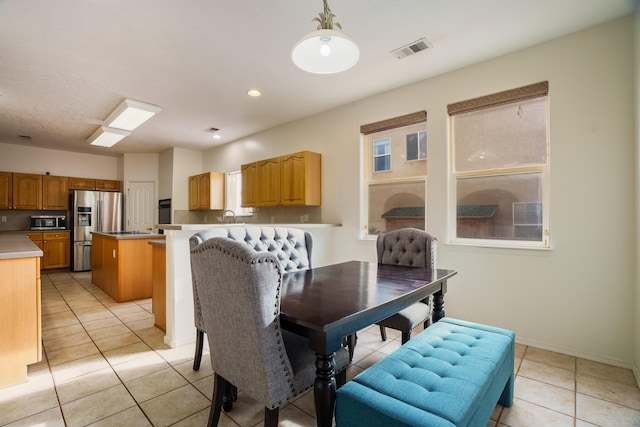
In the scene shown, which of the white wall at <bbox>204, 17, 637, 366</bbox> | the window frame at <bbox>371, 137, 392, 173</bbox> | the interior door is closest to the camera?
the white wall at <bbox>204, 17, 637, 366</bbox>

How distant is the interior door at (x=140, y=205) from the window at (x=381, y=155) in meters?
5.59

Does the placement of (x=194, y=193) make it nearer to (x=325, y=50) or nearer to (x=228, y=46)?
(x=228, y=46)

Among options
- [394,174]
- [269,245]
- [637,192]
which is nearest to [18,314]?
[269,245]

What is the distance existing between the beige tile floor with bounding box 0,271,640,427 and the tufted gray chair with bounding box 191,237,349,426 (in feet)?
1.88

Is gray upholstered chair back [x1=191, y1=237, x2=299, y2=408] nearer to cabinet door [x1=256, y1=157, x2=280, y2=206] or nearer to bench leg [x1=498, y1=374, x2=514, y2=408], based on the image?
bench leg [x1=498, y1=374, x2=514, y2=408]

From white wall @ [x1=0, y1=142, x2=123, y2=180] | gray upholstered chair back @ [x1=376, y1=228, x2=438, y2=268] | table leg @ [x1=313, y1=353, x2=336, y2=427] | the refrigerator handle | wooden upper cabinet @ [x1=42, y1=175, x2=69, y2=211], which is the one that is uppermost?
white wall @ [x1=0, y1=142, x2=123, y2=180]

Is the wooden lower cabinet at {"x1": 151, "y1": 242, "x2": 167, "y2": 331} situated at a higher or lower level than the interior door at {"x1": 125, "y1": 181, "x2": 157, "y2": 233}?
lower

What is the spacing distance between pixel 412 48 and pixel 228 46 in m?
1.66

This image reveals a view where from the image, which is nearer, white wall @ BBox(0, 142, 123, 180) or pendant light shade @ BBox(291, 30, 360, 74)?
pendant light shade @ BBox(291, 30, 360, 74)

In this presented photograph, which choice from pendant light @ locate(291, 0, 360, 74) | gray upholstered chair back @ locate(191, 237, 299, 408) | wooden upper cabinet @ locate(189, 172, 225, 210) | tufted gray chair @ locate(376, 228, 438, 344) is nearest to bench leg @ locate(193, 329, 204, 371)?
gray upholstered chair back @ locate(191, 237, 299, 408)

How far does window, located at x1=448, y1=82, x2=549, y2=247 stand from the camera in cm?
279

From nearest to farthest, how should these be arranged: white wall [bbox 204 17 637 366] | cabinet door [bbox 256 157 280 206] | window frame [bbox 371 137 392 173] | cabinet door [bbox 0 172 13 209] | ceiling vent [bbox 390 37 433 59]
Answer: white wall [bbox 204 17 637 366]
ceiling vent [bbox 390 37 433 59]
window frame [bbox 371 137 392 173]
cabinet door [bbox 256 157 280 206]
cabinet door [bbox 0 172 13 209]

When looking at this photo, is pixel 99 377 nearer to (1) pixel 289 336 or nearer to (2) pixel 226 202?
(1) pixel 289 336

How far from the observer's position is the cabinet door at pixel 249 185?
5195mm
